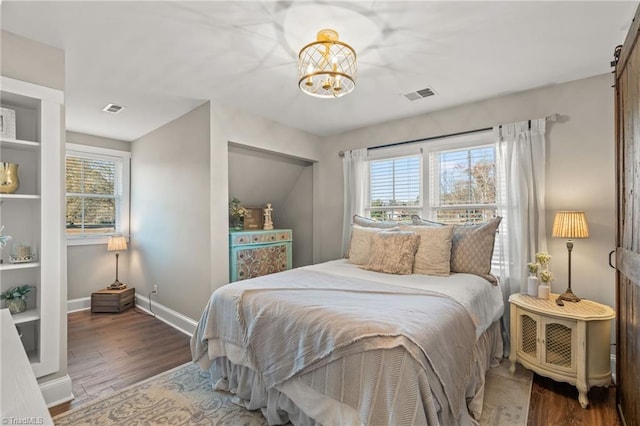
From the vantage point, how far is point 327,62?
1.89 metres

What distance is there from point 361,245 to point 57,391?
8.58ft

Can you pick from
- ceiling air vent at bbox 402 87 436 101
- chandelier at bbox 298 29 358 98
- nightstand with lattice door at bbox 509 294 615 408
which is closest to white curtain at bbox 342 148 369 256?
ceiling air vent at bbox 402 87 436 101

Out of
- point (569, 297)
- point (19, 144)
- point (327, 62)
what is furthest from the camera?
point (569, 297)

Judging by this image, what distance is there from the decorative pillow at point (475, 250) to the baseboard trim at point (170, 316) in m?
2.74

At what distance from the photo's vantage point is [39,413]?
2.31 feet

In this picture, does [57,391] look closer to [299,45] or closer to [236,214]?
[236,214]

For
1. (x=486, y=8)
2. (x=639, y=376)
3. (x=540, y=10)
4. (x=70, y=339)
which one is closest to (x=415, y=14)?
(x=486, y=8)

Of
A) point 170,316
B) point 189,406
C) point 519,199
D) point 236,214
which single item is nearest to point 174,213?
point 236,214

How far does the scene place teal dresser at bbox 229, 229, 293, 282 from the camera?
3330 millimetres

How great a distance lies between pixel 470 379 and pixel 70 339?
3765 mm

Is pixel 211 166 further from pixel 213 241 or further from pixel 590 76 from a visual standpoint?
pixel 590 76

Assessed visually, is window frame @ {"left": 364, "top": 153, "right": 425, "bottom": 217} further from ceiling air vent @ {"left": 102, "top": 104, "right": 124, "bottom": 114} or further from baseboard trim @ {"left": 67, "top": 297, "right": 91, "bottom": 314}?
baseboard trim @ {"left": 67, "top": 297, "right": 91, "bottom": 314}

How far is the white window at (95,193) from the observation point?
4.10 meters

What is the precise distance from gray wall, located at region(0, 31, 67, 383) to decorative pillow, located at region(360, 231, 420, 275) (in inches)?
95.2
